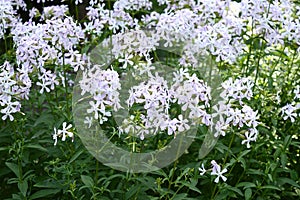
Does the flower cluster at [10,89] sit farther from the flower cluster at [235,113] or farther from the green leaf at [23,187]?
the flower cluster at [235,113]

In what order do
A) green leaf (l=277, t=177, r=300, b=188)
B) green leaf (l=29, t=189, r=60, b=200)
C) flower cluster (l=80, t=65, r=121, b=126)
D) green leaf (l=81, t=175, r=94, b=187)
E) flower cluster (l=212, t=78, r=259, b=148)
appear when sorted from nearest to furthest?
flower cluster (l=80, t=65, r=121, b=126) → flower cluster (l=212, t=78, r=259, b=148) → green leaf (l=81, t=175, r=94, b=187) → green leaf (l=29, t=189, r=60, b=200) → green leaf (l=277, t=177, r=300, b=188)

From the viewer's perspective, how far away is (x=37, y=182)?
3076mm

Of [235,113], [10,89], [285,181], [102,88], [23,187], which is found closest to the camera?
[102,88]

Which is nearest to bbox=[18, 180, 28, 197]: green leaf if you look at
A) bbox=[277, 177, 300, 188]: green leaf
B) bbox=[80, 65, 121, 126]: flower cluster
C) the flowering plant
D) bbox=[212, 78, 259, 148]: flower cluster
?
the flowering plant

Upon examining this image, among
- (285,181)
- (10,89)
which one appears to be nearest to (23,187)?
(10,89)

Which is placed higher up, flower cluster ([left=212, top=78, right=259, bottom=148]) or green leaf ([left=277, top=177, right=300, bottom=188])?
flower cluster ([left=212, top=78, right=259, bottom=148])

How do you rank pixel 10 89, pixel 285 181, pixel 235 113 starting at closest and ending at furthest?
pixel 235 113 → pixel 10 89 → pixel 285 181

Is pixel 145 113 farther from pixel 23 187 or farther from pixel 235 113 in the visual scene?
pixel 23 187

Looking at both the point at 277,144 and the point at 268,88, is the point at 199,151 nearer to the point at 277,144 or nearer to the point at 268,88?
the point at 277,144

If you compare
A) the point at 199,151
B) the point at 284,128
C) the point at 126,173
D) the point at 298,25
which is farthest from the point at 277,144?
the point at 126,173

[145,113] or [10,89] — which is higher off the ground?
[10,89]

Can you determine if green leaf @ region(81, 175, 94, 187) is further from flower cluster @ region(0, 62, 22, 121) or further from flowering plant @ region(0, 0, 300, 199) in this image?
flower cluster @ region(0, 62, 22, 121)

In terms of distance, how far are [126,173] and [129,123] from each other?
1.49 feet

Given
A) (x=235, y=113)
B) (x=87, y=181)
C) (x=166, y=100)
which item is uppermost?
(x=166, y=100)
